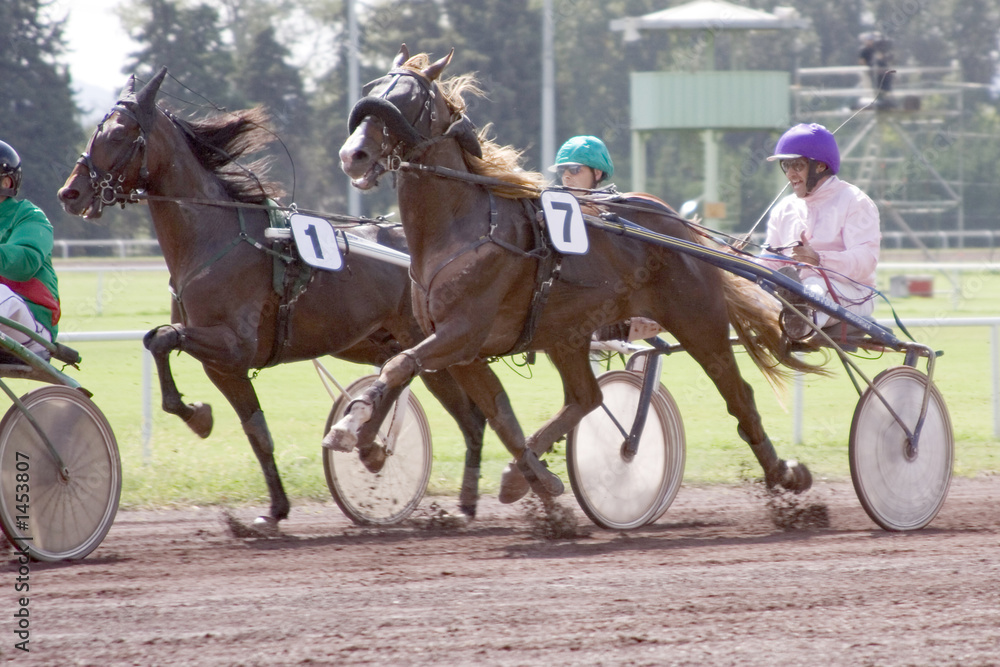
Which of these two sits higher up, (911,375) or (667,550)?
(911,375)

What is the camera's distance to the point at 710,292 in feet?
17.9

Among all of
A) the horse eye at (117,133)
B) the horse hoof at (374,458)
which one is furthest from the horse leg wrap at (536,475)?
the horse eye at (117,133)

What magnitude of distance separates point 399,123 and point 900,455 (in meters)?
2.57

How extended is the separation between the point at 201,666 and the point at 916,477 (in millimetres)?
3389

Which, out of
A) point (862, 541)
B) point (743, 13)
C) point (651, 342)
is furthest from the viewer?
point (743, 13)

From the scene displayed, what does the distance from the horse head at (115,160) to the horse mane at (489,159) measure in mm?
1161

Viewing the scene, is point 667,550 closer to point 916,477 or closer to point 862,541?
point 862,541

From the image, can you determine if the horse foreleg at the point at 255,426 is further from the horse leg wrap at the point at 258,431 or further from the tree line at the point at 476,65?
the tree line at the point at 476,65

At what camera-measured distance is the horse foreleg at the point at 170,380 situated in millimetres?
4883

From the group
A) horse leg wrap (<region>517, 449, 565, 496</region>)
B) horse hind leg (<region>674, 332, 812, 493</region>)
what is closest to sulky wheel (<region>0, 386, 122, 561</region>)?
horse leg wrap (<region>517, 449, 565, 496</region>)

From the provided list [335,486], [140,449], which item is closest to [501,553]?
[335,486]

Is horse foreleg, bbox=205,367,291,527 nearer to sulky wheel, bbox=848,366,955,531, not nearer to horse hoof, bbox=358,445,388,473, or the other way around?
horse hoof, bbox=358,445,388,473

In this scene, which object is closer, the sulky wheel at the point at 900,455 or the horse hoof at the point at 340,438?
the horse hoof at the point at 340,438

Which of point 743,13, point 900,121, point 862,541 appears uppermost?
point 743,13
